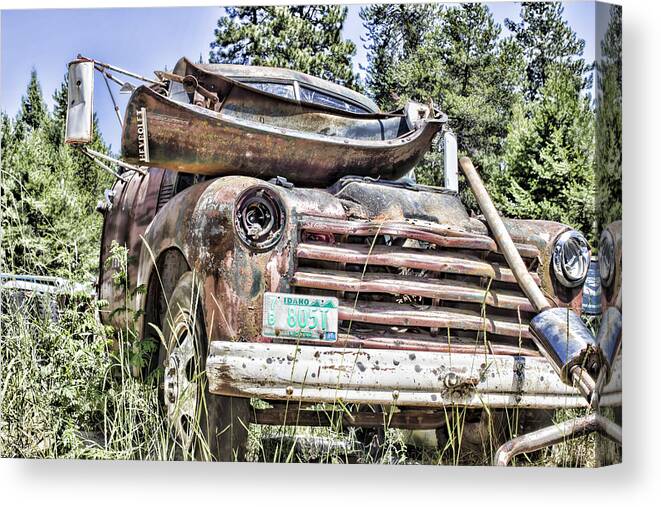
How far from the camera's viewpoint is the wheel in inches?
169

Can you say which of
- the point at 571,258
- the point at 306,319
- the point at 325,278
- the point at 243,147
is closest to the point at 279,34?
the point at 243,147

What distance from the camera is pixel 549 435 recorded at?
4625mm

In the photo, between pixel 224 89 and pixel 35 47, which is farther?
pixel 35 47

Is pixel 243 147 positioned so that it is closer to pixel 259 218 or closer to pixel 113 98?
pixel 259 218

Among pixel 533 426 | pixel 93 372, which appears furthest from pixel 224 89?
pixel 533 426

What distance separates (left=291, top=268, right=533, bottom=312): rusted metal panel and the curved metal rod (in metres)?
0.59

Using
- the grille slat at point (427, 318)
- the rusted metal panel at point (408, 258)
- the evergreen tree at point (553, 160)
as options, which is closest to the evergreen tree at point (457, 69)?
the evergreen tree at point (553, 160)

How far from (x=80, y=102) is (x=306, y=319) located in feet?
5.25

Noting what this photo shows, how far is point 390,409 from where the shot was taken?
14.8 ft

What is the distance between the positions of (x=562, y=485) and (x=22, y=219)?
10.2ft

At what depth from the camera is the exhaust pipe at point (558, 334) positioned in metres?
4.39

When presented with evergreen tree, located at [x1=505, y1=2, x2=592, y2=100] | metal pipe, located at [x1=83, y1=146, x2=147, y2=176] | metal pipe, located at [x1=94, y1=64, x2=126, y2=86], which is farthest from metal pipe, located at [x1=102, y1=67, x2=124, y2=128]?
evergreen tree, located at [x1=505, y1=2, x2=592, y2=100]

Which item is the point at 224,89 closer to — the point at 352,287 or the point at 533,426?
the point at 352,287

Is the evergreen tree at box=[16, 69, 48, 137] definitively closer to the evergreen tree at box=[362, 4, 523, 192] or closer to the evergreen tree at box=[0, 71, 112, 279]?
the evergreen tree at box=[0, 71, 112, 279]
